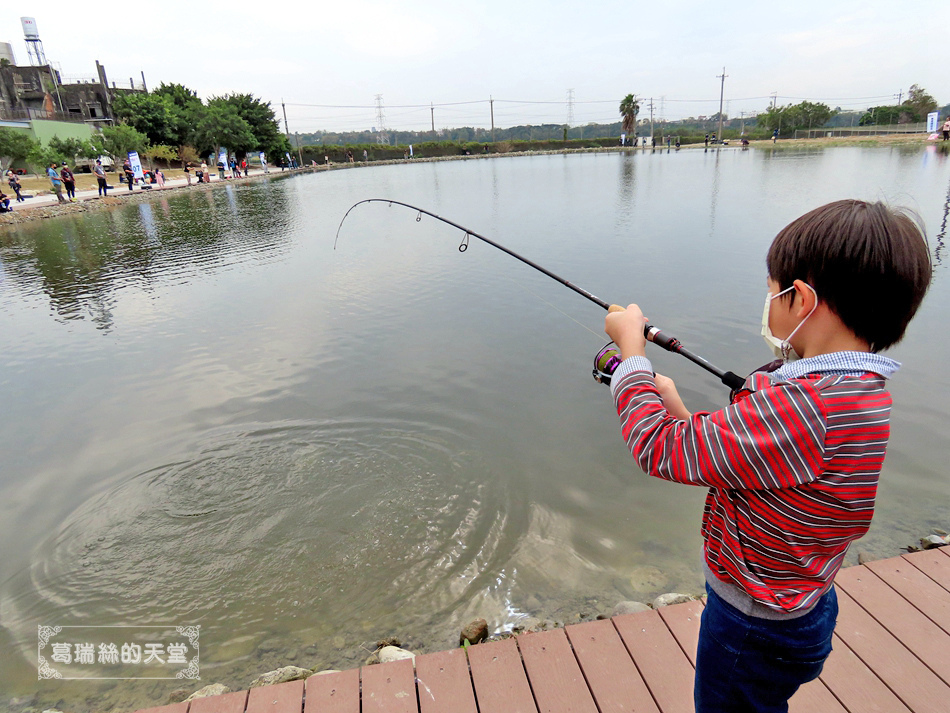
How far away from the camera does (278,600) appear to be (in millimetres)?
3477

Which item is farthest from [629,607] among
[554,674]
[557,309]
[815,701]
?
[557,309]

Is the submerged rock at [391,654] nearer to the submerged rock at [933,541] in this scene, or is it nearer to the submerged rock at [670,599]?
the submerged rock at [670,599]

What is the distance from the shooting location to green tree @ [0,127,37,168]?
28047 millimetres

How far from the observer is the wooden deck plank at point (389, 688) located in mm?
2100

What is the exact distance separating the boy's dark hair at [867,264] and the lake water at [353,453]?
262 centimetres

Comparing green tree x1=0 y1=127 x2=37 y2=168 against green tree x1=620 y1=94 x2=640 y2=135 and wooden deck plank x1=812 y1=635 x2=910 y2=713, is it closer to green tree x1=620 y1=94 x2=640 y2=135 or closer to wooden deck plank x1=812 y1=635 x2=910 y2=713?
wooden deck plank x1=812 y1=635 x2=910 y2=713

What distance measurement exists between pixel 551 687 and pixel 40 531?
4284 millimetres

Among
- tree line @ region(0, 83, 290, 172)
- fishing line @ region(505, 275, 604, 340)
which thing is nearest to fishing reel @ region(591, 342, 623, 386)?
fishing line @ region(505, 275, 604, 340)

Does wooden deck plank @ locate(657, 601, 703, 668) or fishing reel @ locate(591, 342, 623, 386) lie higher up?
fishing reel @ locate(591, 342, 623, 386)

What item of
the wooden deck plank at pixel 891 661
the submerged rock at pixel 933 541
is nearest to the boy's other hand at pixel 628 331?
the wooden deck plank at pixel 891 661

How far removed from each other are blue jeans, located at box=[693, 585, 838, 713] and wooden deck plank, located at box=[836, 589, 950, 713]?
3.82 ft

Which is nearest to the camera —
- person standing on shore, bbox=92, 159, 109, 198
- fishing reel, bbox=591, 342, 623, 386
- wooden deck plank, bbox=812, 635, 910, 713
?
fishing reel, bbox=591, 342, 623, 386

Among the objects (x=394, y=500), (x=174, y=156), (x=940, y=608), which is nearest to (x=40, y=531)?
(x=394, y=500)

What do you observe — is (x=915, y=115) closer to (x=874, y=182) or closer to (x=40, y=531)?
(x=874, y=182)
